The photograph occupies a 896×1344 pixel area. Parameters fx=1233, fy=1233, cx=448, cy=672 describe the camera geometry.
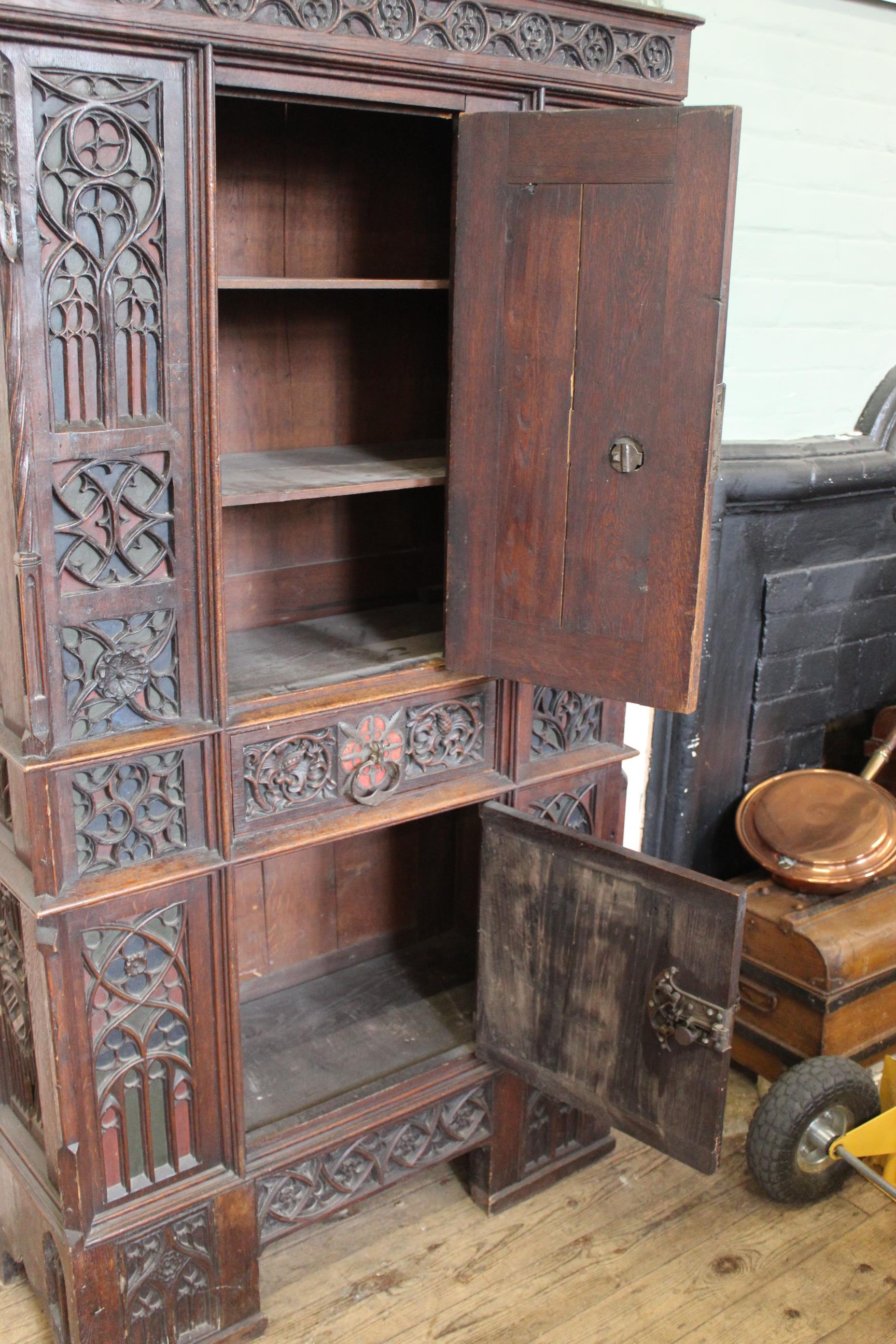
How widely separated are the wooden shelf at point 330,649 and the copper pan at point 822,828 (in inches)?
39.0

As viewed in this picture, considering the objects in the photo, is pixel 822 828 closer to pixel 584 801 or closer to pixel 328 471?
pixel 584 801

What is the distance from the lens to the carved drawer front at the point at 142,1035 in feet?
6.23

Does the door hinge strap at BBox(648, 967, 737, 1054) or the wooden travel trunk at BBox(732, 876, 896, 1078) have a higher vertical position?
the door hinge strap at BBox(648, 967, 737, 1054)

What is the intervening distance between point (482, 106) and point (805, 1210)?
215 centimetres

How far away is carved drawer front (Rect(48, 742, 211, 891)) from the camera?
5.94 ft

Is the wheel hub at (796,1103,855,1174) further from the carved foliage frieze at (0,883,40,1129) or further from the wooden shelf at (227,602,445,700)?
the carved foliage frieze at (0,883,40,1129)

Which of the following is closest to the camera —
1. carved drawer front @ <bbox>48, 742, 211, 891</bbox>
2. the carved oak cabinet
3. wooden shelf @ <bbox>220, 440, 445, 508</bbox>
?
the carved oak cabinet

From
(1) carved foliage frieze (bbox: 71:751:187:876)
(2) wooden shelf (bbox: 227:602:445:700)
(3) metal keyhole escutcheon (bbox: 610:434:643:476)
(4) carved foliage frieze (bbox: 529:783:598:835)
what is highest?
(3) metal keyhole escutcheon (bbox: 610:434:643:476)

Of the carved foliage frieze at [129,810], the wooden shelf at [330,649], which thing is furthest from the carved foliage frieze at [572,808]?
the carved foliage frieze at [129,810]

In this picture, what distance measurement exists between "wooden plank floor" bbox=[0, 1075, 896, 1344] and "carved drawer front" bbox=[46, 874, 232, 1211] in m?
0.41

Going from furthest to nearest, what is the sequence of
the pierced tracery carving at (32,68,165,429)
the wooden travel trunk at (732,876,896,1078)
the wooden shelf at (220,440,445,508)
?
the wooden travel trunk at (732,876,896,1078) < the wooden shelf at (220,440,445,508) < the pierced tracery carving at (32,68,165,429)

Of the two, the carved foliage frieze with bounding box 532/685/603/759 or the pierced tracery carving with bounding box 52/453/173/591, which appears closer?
the pierced tracery carving with bounding box 52/453/173/591

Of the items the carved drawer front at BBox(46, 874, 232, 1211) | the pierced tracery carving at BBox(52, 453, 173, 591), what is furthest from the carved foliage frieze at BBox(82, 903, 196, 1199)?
the pierced tracery carving at BBox(52, 453, 173, 591)

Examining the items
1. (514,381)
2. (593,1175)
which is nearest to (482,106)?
(514,381)
